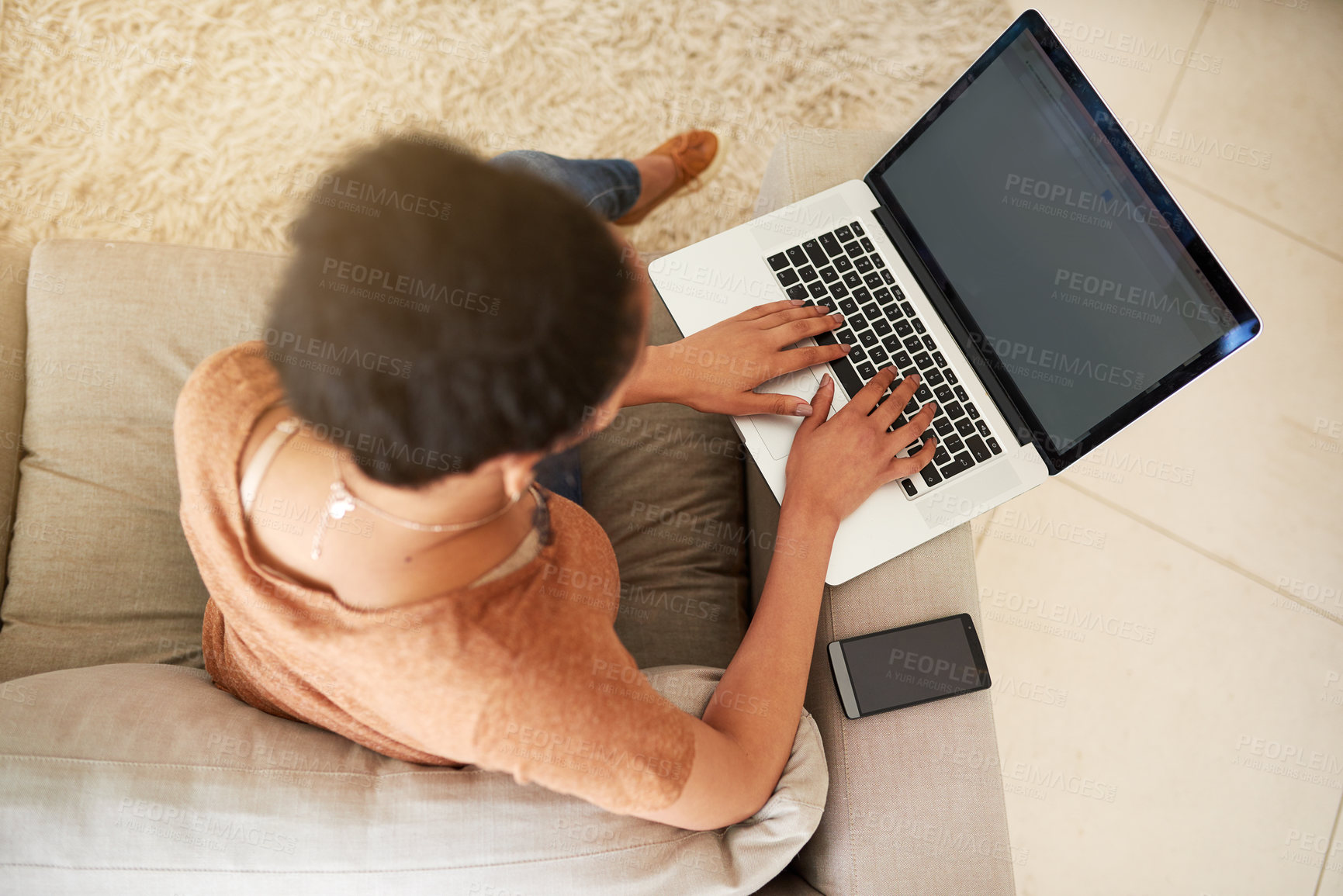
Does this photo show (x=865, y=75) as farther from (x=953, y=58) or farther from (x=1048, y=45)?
(x=1048, y=45)

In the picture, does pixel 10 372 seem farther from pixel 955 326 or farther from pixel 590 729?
pixel 955 326

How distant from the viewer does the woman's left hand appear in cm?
94

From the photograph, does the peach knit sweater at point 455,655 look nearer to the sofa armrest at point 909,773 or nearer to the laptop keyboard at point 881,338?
the sofa armrest at point 909,773

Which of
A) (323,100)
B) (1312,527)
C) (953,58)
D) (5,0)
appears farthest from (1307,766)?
(5,0)

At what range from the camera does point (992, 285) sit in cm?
92

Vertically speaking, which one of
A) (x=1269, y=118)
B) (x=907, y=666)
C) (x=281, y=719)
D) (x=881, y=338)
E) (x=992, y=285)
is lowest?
(x=281, y=719)

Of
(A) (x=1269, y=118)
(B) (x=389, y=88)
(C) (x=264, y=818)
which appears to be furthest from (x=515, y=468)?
(A) (x=1269, y=118)

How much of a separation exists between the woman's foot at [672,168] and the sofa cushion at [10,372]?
892 mm

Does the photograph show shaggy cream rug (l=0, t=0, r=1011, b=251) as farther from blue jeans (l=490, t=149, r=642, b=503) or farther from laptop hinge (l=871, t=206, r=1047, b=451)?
laptop hinge (l=871, t=206, r=1047, b=451)

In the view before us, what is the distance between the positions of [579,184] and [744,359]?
463 mm

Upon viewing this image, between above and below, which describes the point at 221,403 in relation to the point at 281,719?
above

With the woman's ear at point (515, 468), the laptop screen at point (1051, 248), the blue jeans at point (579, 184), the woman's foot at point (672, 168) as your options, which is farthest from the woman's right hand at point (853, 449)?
the woman's foot at point (672, 168)

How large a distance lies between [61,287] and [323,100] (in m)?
0.76

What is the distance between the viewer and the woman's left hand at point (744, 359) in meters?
0.94
